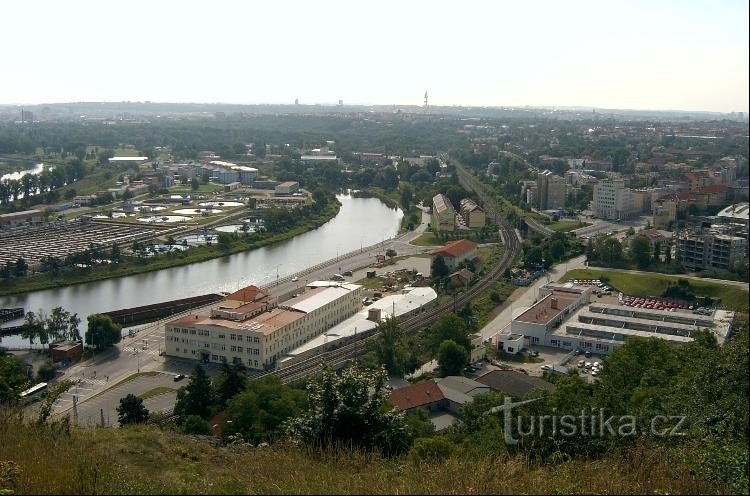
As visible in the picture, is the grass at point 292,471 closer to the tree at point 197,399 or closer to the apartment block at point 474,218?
the tree at point 197,399

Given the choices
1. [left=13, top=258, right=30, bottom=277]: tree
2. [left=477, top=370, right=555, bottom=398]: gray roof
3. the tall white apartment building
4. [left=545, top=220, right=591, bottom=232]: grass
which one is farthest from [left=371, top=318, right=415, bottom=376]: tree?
the tall white apartment building

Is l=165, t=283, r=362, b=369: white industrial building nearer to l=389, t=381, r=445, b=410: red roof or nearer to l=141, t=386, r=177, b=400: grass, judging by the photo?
l=141, t=386, r=177, b=400: grass

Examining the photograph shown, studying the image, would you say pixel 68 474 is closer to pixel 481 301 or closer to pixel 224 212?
pixel 481 301

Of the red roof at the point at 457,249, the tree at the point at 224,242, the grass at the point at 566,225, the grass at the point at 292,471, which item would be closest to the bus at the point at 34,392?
the grass at the point at 292,471

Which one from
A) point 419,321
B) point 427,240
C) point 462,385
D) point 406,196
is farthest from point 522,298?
point 406,196

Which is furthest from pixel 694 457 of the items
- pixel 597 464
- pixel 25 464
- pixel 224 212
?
pixel 224 212

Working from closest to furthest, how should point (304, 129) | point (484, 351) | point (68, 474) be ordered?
point (68, 474) < point (484, 351) < point (304, 129)
